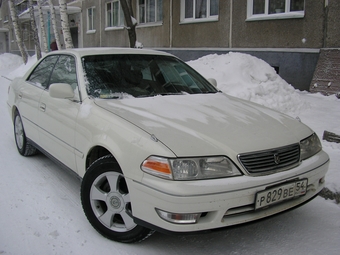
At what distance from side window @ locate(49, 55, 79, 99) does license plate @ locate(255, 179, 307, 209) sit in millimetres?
1914

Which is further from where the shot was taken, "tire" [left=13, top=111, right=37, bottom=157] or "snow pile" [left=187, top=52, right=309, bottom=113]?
"snow pile" [left=187, top=52, right=309, bottom=113]

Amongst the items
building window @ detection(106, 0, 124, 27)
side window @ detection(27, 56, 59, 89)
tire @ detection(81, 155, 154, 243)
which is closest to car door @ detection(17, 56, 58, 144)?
side window @ detection(27, 56, 59, 89)

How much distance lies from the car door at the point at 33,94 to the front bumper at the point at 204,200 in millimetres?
2240

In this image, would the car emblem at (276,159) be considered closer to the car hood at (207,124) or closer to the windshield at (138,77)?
the car hood at (207,124)

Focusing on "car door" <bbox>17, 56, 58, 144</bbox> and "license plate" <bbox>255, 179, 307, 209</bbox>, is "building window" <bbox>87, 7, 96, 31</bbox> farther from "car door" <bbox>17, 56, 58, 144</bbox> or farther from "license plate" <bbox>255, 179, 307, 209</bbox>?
"license plate" <bbox>255, 179, 307, 209</bbox>

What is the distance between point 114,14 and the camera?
65.6 feet

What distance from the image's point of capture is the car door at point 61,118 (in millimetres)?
3335

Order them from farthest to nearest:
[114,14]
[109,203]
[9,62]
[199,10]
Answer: [9,62] → [114,14] → [199,10] → [109,203]

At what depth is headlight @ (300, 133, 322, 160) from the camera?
9.43ft

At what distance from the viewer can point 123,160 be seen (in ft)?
8.41

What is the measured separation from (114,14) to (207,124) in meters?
18.6

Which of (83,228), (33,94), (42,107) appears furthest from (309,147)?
(33,94)

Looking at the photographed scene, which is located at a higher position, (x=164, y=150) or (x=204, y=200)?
(x=164, y=150)

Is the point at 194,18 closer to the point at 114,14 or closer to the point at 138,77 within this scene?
the point at 114,14
